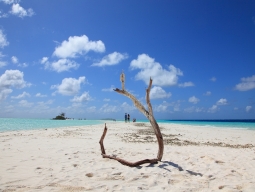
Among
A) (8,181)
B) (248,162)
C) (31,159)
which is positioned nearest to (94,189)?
(8,181)

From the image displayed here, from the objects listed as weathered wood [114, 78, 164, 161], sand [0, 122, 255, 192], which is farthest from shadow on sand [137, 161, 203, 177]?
weathered wood [114, 78, 164, 161]

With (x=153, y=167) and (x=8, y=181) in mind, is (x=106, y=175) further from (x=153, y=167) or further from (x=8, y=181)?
(x=8, y=181)

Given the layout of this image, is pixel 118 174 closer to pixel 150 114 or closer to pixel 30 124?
pixel 150 114

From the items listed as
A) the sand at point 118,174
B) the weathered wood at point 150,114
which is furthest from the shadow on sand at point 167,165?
the weathered wood at point 150,114

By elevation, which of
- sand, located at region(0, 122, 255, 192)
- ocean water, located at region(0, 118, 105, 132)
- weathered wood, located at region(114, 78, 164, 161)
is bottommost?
ocean water, located at region(0, 118, 105, 132)

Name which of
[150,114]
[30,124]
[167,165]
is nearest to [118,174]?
[167,165]

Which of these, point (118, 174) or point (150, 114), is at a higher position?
point (150, 114)

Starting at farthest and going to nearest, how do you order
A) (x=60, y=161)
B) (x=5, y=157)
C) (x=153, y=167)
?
(x=5, y=157) → (x=60, y=161) → (x=153, y=167)

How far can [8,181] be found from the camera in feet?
16.0

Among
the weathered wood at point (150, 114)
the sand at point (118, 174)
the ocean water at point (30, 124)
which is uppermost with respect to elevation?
the weathered wood at point (150, 114)

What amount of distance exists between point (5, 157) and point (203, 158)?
7716 millimetres

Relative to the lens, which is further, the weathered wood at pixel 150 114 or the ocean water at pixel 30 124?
the ocean water at pixel 30 124

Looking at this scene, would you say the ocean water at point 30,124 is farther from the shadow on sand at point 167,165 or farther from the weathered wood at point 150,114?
the shadow on sand at point 167,165

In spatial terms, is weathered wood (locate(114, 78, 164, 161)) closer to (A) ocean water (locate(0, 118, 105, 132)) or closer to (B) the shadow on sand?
(B) the shadow on sand
